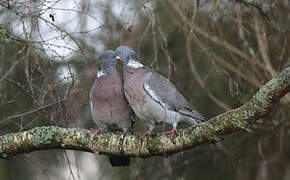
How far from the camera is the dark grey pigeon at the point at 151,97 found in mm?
3969

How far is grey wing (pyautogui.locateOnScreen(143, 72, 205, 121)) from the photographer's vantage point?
403cm

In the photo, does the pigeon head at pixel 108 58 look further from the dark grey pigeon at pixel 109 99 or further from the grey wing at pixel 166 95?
the grey wing at pixel 166 95

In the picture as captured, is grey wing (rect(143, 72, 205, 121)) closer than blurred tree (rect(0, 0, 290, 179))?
No

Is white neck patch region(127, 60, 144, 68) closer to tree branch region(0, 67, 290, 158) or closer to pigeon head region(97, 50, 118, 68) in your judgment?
pigeon head region(97, 50, 118, 68)

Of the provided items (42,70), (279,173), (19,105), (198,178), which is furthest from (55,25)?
(279,173)

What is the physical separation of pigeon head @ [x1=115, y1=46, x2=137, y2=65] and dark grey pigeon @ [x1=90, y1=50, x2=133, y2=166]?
0.07 meters

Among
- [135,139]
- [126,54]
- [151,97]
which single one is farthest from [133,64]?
[135,139]

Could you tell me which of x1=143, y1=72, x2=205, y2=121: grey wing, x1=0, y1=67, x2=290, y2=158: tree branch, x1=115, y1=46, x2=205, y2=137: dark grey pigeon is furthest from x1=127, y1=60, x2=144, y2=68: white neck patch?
x1=0, y1=67, x2=290, y2=158: tree branch

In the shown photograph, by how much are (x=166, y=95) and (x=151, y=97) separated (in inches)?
5.9

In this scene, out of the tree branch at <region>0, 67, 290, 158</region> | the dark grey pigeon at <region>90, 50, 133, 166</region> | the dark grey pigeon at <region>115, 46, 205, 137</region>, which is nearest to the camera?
the tree branch at <region>0, 67, 290, 158</region>

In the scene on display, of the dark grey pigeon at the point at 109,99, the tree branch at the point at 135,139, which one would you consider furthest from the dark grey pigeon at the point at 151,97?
the tree branch at the point at 135,139

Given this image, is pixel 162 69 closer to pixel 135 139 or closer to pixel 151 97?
pixel 151 97

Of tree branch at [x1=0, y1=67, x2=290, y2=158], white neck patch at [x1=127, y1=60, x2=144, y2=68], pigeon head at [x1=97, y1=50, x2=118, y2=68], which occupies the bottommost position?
tree branch at [x1=0, y1=67, x2=290, y2=158]

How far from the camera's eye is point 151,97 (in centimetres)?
401
